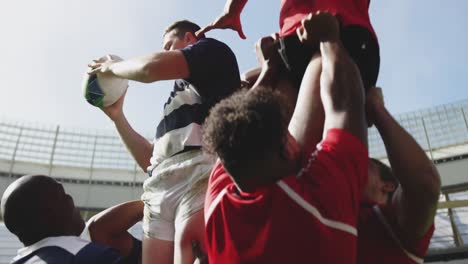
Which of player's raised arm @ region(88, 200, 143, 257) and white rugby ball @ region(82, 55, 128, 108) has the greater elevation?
white rugby ball @ region(82, 55, 128, 108)

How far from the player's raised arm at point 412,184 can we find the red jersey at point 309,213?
22 cm

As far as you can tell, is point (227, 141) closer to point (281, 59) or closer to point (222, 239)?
point (222, 239)

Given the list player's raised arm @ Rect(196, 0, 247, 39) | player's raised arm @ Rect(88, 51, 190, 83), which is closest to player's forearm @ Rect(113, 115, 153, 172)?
player's raised arm @ Rect(88, 51, 190, 83)

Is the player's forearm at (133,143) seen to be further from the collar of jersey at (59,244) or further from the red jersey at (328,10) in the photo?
the red jersey at (328,10)

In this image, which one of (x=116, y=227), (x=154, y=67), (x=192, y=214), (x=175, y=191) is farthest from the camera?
(x=116, y=227)

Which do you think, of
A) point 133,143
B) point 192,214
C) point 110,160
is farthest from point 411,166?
point 110,160

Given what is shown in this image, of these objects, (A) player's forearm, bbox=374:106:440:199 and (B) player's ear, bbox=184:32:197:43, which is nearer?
(A) player's forearm, bbox=374:106:440:199

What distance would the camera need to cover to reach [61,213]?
2.20m

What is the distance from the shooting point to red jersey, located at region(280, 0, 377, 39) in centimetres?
168

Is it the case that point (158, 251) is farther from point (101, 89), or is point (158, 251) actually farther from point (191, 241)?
point (101, 89)

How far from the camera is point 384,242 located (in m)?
1.41

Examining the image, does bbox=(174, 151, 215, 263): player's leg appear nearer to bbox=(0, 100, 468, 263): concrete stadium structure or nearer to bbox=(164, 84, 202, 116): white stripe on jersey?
bbox=(164, 84, 202, 116): white stripe on jersey

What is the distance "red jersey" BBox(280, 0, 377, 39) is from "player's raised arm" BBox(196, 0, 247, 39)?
0.32 m

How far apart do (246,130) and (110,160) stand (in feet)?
78.4
